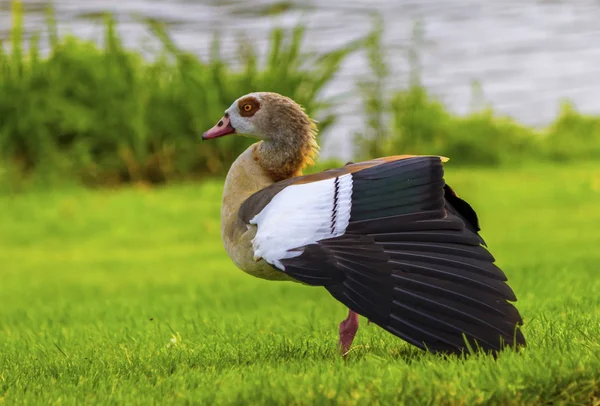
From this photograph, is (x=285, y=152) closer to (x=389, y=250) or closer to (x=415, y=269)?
(x=389, y=250)

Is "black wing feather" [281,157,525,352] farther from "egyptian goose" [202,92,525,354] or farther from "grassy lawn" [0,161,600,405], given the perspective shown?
"grassy lawn" [0,161,600,405]

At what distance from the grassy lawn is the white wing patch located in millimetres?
588

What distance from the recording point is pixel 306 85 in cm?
1484

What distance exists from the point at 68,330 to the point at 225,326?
1347 mm

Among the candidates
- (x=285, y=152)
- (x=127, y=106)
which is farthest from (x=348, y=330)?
(x=127, y=106)

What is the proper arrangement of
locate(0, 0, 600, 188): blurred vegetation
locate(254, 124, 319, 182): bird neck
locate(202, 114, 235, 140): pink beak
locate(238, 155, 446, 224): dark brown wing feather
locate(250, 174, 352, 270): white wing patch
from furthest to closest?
locate(0, 0, 600, 188): blurred vegetation → locate(202, 114, 235, 140): pink beak → locate(254, 124, 319, 182): bird neck → locate(238, 155, 446, 224): dark brown wing feather → locate(250, 174, 352, 270): white wing patch

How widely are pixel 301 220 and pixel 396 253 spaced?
473mm

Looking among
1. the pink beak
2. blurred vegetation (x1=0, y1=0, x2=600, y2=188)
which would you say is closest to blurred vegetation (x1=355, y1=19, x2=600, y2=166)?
blurred vegetation (x1=0, y1=0, x2=600, y2=188)

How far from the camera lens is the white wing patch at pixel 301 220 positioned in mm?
4797

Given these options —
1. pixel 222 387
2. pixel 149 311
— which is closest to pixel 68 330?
pixel 149 311

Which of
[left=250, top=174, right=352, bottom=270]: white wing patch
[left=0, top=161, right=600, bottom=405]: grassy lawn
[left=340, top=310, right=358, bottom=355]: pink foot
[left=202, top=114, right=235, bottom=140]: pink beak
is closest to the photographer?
[left=0, top=161, right=600, bottom=405]: grassy lawn

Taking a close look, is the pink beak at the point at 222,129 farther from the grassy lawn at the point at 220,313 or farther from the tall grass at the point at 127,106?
the tall grass at the point at 127,106

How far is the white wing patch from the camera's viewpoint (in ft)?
15.7

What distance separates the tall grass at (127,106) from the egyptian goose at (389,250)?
30.9ft
